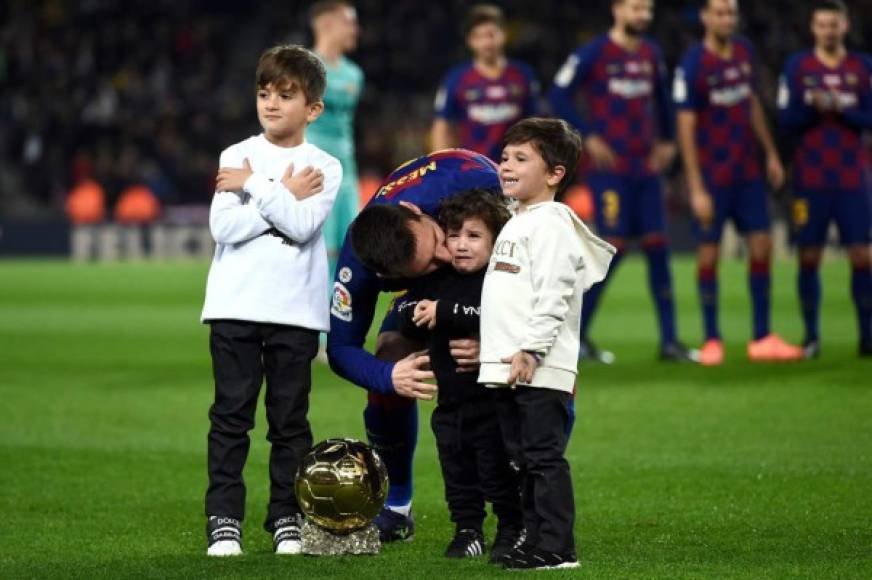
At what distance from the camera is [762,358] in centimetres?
1145

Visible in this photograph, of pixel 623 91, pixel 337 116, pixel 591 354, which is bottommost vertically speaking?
pixel 591 354

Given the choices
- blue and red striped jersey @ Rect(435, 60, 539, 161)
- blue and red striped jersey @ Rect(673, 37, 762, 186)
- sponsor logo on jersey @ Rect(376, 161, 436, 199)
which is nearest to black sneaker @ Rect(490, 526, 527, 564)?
sponsor logo on jersey @ Rect(376, 161, 436, 199)

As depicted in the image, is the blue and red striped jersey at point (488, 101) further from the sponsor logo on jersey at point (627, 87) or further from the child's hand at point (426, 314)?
the child's hand at point (426, 314)

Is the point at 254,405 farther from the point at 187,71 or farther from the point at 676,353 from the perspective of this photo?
the point at 187,71

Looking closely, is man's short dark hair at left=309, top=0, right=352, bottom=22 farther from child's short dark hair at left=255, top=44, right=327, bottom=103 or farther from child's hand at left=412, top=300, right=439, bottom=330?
Result: child's hand at left=412, top=300, right=439, bottom=330

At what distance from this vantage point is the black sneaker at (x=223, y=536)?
17.9 feet

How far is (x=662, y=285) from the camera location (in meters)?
11.7

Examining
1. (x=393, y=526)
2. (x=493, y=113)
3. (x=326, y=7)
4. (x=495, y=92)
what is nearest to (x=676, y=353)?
(x=493, y=113)

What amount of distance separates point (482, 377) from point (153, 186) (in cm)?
2645

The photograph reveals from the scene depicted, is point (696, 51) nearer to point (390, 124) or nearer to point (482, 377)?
point (482, 377)

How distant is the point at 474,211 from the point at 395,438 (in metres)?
1.06

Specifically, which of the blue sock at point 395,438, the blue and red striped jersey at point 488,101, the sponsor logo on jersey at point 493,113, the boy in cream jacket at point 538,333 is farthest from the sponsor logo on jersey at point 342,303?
the sponsor logo on jersey at point 493,113

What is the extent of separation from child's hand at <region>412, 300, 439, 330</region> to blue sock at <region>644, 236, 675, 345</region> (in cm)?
646

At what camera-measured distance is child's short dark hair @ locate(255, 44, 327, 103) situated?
566 centimetres
